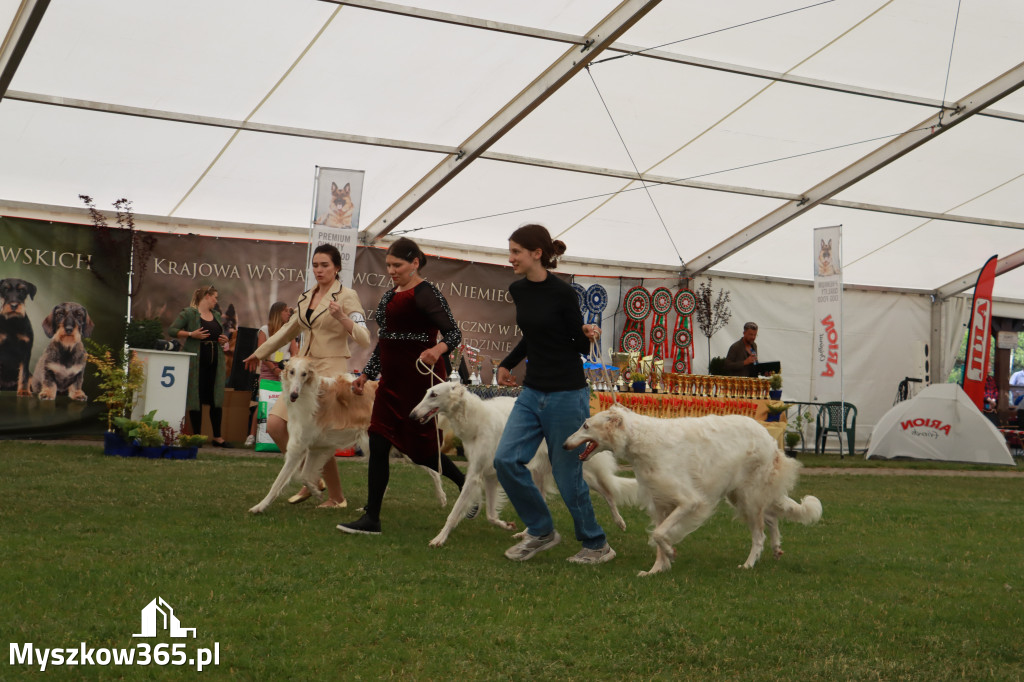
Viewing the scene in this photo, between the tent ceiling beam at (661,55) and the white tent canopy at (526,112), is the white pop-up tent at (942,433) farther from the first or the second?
the tent ceiling beam at (661,55)

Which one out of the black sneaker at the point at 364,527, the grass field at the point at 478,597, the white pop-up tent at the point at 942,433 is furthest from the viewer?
Answer: the white pop-up tent at the point at 942,433

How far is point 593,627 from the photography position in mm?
3891

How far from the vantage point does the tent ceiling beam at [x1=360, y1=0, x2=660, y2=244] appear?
34.3 ft

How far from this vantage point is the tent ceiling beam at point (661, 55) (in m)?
10.1

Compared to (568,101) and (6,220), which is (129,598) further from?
(6,220)

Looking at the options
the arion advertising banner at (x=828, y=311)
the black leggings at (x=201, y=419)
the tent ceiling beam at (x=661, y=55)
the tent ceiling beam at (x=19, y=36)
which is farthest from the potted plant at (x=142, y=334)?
the arion advertising banner at (x=828, y=311)

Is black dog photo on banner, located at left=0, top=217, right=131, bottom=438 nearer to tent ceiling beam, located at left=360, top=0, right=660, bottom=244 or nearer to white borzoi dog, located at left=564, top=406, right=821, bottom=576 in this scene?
tent ceiling beam, located at left=360, top=0, right=660, bottom=244

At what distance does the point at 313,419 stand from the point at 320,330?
2.12 feet

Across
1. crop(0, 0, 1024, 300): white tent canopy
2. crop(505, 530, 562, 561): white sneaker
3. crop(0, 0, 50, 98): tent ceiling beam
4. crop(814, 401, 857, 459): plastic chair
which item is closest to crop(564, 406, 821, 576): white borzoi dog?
crop(505, 530, 562, 561): white sneaker

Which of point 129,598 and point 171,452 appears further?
point 171,452

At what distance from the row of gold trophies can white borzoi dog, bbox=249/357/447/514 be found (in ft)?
18.6

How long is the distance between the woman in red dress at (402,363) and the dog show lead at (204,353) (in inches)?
262

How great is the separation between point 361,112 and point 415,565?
27.1 ft

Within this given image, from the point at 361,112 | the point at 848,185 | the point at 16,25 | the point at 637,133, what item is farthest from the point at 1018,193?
the point at 16,25
